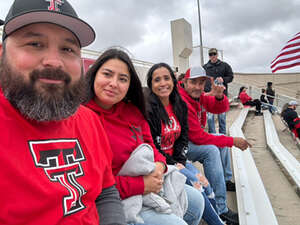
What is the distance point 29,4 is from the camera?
0.88 meters

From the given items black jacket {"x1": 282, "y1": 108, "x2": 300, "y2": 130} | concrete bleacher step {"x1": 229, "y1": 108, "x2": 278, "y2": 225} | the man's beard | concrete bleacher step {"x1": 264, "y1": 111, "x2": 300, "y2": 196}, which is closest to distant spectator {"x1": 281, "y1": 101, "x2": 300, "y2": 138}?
black jacket {"x1": 282, "y1": 108, "x2": 300, "y2": 130}

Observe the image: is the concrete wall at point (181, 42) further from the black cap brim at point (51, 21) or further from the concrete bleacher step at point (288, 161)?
the black cap brim at point (51, 21)

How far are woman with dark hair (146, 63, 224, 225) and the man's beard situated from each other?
45.9 inches

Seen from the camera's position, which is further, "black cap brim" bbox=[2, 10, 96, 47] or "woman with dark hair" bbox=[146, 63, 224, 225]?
"woman with dark hair" bbox=[146, 63, 224, 225]

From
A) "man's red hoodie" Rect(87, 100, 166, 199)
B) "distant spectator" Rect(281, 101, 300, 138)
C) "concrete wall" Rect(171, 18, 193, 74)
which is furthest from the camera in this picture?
"concrete wall" Rect(171, 18, 193, 74)

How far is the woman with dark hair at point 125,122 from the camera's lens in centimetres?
135

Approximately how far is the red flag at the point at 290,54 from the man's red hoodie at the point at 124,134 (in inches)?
304

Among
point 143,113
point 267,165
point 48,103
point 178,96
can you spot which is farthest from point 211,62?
point 48,103

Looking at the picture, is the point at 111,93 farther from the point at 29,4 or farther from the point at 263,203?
the point at 263,203

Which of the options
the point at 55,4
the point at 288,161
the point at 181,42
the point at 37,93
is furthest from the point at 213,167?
the point at 181,42

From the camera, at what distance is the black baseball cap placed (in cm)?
85

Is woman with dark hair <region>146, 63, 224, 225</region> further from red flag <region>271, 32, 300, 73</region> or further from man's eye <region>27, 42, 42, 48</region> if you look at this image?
red flag <region>271, 32, 300, 73</region>

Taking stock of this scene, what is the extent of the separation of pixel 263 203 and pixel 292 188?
1098 mm

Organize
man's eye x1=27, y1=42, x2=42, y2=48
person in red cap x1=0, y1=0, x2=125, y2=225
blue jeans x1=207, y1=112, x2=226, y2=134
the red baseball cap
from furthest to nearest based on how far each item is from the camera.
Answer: blue jeans x1=207, y1=112, x2=226, y2=134 < the red baseball cap < man's eye x1=27, y1=42, x2=42, y2=48 < person in red cap x1=0, y1=0, x2=125, y2=225
